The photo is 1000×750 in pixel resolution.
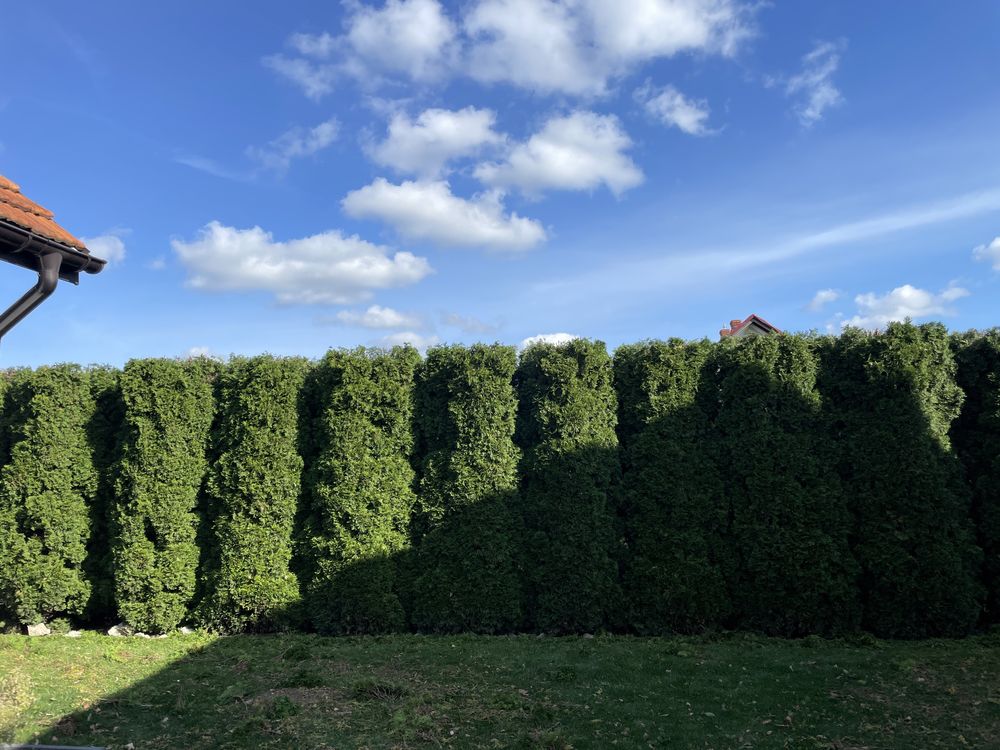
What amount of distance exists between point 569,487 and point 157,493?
592 cm

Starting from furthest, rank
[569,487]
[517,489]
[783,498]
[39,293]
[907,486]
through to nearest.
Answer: [517,489] → [569,487] → [783,498] → [907,486] → [39,293]

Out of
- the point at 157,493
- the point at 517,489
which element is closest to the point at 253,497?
the point at 157,493

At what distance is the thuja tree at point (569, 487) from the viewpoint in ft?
29.3

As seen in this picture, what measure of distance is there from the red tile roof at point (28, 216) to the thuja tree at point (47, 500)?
4.11 m

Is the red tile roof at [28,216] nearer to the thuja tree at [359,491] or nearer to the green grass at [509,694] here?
the thuja tree at [359,491]

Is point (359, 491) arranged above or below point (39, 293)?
below

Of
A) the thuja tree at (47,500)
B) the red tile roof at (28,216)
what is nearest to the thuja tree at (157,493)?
the thuja tree at (47,500)

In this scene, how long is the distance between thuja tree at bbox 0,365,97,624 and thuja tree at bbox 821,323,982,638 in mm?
10983

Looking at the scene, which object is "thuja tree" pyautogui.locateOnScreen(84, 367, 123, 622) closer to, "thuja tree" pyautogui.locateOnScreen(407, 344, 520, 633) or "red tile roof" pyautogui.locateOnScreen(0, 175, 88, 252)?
"red tile roof" pyautogui.locateOnScreen(0, 175, 88, 252)

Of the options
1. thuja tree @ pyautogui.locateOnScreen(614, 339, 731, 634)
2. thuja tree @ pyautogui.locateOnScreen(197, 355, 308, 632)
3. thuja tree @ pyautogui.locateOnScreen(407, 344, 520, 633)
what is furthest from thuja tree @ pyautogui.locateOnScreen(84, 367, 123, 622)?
thuja tree @ pyautogui.locateOnScreen(614, 339, 731, 634)

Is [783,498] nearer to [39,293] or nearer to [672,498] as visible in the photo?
[672,498]

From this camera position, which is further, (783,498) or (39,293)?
(783,498)

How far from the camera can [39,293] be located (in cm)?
568

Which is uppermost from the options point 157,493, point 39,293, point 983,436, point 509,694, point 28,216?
point 28,216
